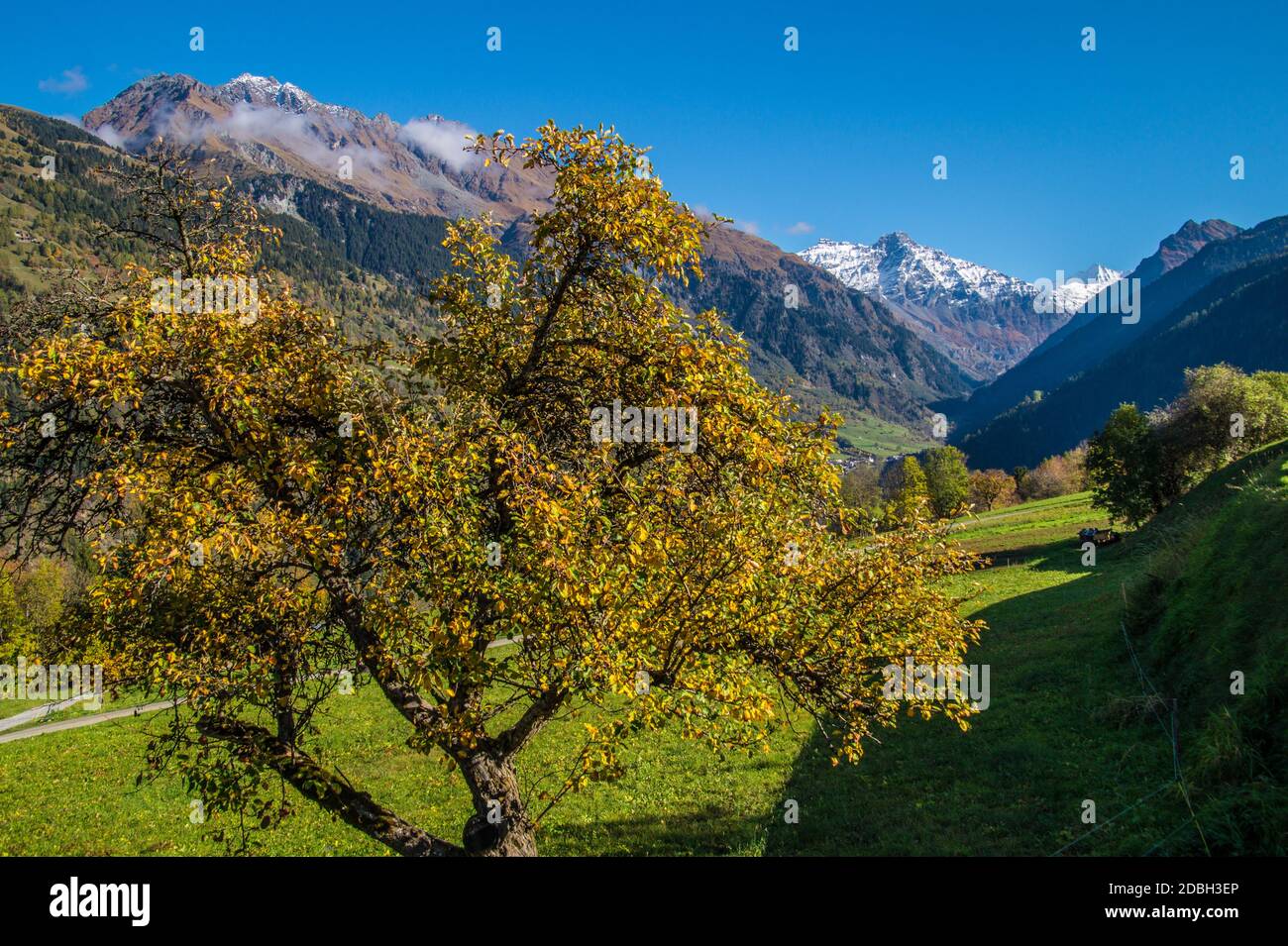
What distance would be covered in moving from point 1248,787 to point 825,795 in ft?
39.1

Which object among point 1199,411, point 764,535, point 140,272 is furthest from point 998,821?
point 1199,411

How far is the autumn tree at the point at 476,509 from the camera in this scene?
906 centimetres

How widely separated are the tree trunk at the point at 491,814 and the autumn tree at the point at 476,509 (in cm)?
5

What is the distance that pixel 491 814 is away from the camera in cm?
1119

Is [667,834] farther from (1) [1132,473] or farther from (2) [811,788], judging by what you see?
(1) [1132,473]

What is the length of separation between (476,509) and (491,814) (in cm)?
483

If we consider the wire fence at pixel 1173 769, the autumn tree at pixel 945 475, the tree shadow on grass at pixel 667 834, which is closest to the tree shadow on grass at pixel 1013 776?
the wire fence at pixel 1173 769

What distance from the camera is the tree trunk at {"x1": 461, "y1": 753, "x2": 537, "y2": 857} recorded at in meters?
11.2

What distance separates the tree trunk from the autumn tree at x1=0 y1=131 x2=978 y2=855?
0.05 meters

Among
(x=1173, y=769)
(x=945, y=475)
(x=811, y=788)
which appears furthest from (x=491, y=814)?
(x=945, y=475)

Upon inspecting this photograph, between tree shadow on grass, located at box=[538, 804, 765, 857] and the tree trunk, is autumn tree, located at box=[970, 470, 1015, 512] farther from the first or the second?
the tree trunk

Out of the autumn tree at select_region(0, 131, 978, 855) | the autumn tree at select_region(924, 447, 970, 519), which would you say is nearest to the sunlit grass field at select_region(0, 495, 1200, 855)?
the autumn tree at select_region(0, 131, 978, 855)
